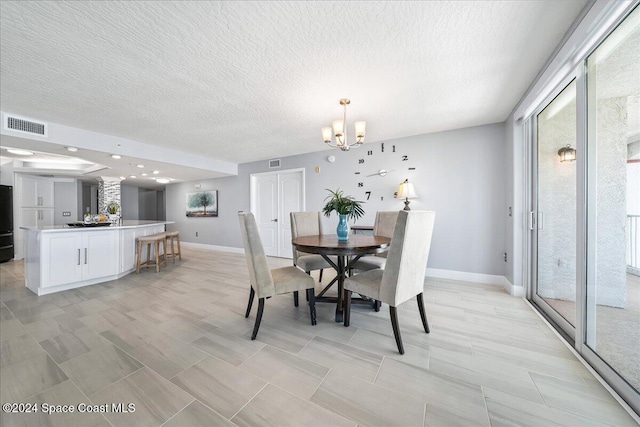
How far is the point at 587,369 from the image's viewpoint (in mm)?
1476

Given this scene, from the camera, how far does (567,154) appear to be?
6.86 ft

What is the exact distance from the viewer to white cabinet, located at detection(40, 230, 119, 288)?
292 centimetres

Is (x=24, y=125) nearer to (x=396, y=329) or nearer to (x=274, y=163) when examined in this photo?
(x=274, y=163)

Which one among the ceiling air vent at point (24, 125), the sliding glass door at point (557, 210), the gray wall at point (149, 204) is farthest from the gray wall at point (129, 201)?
the sliding glass door at point (557, 210)

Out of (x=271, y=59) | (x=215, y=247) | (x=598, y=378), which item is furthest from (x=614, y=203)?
(x=215, y=247)

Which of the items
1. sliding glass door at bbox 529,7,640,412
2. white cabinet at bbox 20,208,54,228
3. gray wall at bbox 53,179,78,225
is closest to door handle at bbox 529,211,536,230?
sliding glass door at bbox 529,7,640,412

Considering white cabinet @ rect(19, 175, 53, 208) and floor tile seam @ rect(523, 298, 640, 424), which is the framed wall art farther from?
floor tile seam @ rect(523, 298, 640, 424)

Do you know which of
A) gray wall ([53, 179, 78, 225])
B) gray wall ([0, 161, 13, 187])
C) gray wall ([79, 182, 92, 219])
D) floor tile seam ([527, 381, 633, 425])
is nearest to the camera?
floor tile seam ([527, 381, 633, 425])

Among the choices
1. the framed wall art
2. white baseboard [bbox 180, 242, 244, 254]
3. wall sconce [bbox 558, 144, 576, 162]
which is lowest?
white baseboard [bbox 180, 242, 244, 254]

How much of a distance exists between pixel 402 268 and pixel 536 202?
7.12 feet

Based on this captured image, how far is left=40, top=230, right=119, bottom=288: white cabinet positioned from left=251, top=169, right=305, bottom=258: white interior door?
271 cm

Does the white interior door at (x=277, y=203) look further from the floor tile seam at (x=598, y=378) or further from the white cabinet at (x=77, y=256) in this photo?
the floor tile seam at (x=598, y=378)

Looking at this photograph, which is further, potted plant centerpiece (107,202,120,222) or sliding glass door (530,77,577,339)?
potted plant centerpiece (107,202,120,222)

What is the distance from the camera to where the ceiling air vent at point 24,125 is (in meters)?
2.70
